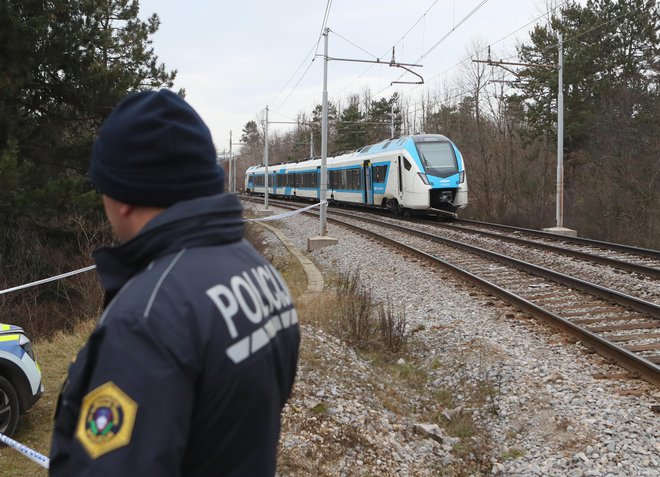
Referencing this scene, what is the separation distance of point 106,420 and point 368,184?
27.2 m

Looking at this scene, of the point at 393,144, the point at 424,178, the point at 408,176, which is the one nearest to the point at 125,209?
the point at 424,178

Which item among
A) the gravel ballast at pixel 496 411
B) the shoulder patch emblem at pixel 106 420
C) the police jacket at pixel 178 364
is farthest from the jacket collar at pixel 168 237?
the gravel ballast at pixel 496 411

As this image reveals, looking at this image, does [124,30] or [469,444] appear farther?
[124,30]

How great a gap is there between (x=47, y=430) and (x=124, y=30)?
1664 cm

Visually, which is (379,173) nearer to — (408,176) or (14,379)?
(408,176)

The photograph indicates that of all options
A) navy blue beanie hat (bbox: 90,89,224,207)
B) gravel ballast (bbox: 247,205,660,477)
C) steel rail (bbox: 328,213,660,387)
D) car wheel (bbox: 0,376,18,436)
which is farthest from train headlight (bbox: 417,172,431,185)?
navy blue beanie hat (bbox: 90,89,224,207)

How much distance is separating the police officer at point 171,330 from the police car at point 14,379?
156 inches

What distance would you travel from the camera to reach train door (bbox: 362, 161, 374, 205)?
27.6m

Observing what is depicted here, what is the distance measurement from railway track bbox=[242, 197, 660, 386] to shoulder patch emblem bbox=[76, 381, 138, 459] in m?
6.17

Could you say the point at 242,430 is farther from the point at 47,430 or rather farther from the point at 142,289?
the point at 47,430

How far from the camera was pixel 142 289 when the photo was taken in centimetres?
135

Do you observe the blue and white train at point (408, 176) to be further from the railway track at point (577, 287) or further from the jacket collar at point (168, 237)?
the jacket collar at point (168, 237)

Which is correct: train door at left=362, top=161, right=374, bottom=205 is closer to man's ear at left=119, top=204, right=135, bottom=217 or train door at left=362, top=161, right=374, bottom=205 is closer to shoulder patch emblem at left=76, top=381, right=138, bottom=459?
man's ear at left=119, top=204, right=135, bottom=217

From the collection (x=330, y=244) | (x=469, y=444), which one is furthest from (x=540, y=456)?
(x=330, y=244)
